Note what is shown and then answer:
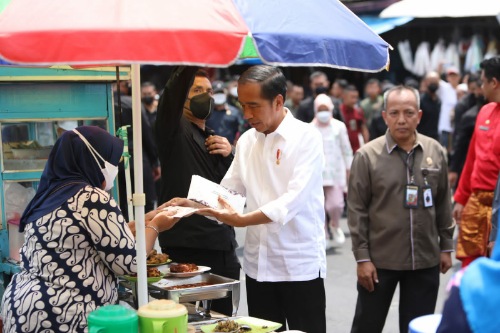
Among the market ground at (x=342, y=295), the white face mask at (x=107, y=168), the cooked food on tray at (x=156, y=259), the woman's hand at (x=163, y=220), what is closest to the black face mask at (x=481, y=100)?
the market ground at (x=342, y=295)

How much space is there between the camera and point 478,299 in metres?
2.14

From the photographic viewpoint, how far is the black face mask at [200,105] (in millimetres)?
4629

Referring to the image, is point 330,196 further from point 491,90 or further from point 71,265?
point 71,265

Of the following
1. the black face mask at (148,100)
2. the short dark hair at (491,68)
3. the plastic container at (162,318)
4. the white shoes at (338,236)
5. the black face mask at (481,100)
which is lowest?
the white shoes at (338,236)

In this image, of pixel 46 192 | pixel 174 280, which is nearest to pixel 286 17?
pixel 46 192

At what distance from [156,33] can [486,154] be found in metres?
3.72

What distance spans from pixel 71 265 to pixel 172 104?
1304 mm

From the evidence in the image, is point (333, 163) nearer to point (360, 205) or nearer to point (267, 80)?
point (360, 205)

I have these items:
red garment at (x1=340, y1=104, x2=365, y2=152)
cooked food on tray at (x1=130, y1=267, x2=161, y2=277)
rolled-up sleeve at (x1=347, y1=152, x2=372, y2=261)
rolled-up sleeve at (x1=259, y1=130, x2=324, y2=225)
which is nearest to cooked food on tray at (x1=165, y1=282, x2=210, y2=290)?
cooked food on tray at (x1=130, y1=267, x2=161, y2=277)

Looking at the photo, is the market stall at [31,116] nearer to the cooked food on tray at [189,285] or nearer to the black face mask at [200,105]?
the black face mask at [200,105]

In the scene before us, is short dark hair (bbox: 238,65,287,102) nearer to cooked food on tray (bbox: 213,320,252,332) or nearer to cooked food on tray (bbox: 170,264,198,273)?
cooked food on tray (bbox: 170,264,198,273)

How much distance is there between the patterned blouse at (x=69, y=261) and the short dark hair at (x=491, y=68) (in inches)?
143

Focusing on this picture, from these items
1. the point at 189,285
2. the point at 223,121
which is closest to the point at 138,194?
the point at 189,285

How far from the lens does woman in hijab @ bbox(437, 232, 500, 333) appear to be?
213 cm
